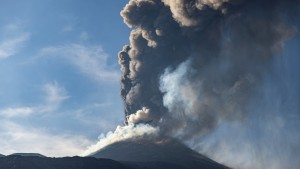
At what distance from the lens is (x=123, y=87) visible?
13900cm

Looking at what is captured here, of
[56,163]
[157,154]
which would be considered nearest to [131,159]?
[157,154]

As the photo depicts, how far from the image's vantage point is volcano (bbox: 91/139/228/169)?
108m

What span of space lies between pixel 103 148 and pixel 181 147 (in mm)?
26031

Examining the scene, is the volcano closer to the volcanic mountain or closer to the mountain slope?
the volcanic mountain

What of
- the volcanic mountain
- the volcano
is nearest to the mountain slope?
A: the volcanic mountain

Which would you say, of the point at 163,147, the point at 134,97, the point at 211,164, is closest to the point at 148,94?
the point at 134,97

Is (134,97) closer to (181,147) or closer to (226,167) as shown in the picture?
(181,147)

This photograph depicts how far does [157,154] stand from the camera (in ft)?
375

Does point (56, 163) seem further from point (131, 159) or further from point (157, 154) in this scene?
point (157, 154)

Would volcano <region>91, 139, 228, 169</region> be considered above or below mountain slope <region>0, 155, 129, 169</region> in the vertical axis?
above

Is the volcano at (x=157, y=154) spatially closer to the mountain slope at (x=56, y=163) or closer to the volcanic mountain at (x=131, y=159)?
the volcanic mountain at (x=131, y=159)

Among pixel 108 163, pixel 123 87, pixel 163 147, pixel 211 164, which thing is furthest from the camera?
pixel 123 87

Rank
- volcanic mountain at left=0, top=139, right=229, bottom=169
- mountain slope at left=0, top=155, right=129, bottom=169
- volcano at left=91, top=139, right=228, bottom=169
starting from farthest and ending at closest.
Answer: volcano at left=91, top=139, right=228, bottom=169, volcanic mountain at left=0, top=139, right=229, bottom=169, mountain slope at left=0, top=155, right=129, bottom=169

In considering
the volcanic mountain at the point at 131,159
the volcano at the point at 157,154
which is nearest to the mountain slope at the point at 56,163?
the volcanic mountain at the point at 131,159
